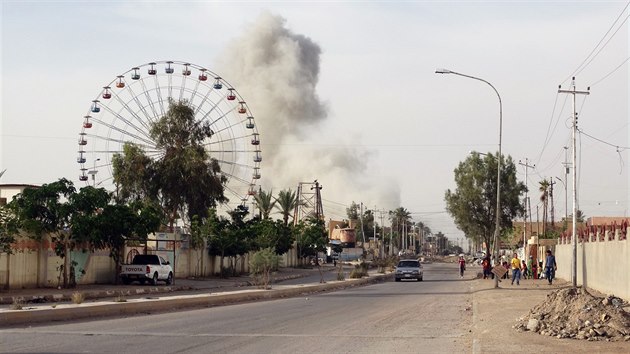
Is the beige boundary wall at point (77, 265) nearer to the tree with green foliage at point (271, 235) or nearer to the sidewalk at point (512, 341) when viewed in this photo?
the tree with green foliage at point (271, 235)

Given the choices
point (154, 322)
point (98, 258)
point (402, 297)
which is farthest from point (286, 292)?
point (154, 322)

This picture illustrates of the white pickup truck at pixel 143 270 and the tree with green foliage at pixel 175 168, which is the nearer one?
the white pickup truck at pixel 143 270

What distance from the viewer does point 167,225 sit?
207 feet

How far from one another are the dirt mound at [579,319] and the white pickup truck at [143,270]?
995 inches

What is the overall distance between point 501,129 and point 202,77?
2093cm

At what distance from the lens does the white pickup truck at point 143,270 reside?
41500 millimetres

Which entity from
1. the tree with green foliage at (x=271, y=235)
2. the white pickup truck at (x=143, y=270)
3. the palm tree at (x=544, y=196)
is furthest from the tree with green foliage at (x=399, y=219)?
the white pickup truck at (x=143, y=270)

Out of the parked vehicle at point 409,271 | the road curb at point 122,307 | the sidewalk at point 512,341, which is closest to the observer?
the sidewalk at point 512,341

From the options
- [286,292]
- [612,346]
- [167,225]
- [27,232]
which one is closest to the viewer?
[612,346]

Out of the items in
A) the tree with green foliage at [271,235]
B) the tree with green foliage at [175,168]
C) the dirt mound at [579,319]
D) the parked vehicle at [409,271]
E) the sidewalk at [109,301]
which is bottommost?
the parked vehicle at [409,271]

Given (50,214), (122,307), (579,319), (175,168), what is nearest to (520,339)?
(579,319)

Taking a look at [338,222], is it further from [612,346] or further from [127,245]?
[612,346]

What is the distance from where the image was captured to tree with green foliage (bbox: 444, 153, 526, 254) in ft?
278

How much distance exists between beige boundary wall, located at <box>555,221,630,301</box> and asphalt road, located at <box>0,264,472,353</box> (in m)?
5.95
